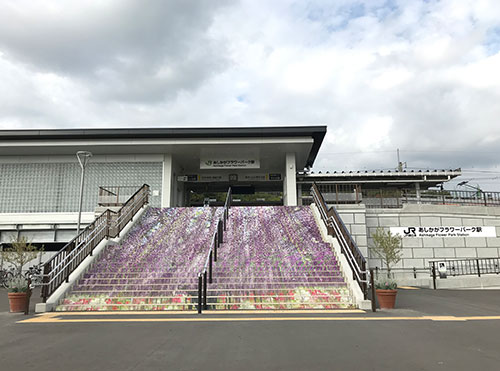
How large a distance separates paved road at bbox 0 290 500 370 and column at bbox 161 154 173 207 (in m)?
12.6

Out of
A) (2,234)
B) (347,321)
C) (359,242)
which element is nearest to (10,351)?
(347,321)

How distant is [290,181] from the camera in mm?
21453

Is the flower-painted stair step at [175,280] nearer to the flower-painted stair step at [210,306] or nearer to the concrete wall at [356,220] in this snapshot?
the flower-painted stair step at [210,306]

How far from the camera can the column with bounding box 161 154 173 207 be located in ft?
67.2

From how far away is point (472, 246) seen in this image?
17.5 metres

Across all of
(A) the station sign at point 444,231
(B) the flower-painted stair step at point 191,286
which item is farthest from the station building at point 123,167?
(B) the flower-painted stair step at point 191,286

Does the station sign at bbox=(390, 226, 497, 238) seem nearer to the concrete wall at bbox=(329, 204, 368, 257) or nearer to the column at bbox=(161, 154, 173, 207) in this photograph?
the concrete wall at bbox=(329, 204, 368, 257)

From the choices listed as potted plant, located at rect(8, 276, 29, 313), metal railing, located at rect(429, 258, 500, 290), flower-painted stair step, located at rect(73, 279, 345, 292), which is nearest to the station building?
metal railing, located at rect(429, 258, 500, 290)

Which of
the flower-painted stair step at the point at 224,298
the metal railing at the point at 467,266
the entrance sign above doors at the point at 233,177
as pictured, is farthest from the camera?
the entrance sign above doors at the point at 233,177

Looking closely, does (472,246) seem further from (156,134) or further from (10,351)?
(10,351)

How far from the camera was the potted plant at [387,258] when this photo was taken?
9.05m

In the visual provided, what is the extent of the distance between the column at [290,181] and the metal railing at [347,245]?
16.8 ft

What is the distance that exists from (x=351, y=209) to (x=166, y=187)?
36.6ft

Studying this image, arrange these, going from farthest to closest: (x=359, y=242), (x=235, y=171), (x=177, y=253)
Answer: (x=235, y=171) → (x=359, y=242) → (x=177, y=253)
